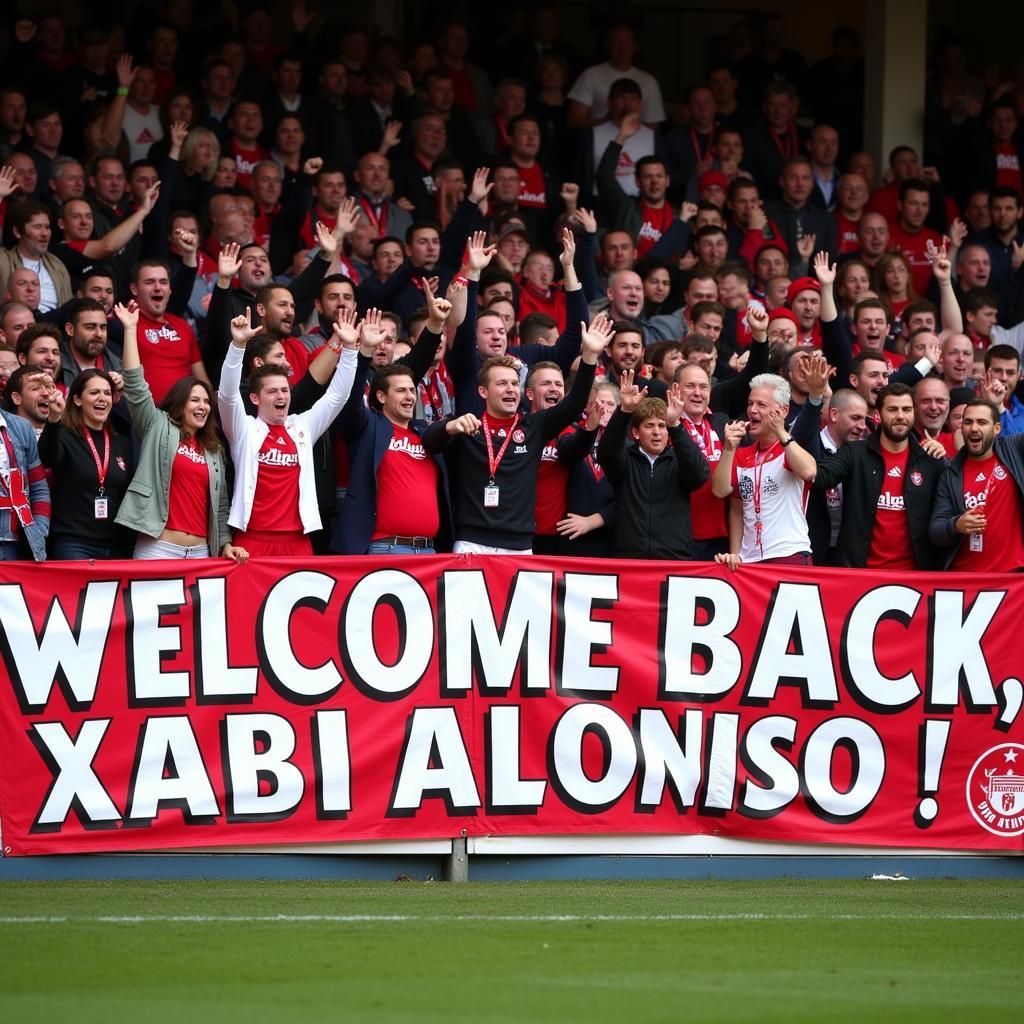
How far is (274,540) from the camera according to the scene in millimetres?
10430

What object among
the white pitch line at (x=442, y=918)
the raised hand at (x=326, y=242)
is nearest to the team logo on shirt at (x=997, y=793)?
the white pitch line at (x=442, y=918)

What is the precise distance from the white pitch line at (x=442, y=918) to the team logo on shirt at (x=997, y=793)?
1.47 metres

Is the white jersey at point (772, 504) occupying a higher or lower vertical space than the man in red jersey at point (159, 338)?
lower

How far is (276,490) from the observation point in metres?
10.5

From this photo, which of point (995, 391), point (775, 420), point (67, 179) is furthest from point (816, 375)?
point (67, 179)

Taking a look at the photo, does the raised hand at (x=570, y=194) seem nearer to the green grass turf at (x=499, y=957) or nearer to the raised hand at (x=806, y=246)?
the raised hand at (x=806, y=246)

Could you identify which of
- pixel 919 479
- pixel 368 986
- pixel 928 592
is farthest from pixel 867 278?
pixel 368 986

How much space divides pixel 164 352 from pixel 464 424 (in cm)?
263

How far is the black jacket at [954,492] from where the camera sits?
35.8 ft

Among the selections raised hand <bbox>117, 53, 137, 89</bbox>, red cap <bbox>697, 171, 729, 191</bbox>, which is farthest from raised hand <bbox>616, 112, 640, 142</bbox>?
raised hand <bbox>117, 53, 137, 89</bbox>

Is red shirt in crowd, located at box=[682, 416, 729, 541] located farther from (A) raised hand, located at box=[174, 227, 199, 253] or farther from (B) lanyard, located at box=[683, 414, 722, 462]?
(A) raised hand, located at box=[174, 227, 199, 253]

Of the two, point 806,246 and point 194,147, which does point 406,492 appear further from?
point 806,246

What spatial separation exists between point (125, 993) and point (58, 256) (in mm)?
7386

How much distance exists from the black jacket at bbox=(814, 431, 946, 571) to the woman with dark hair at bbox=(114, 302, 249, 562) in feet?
11.6
